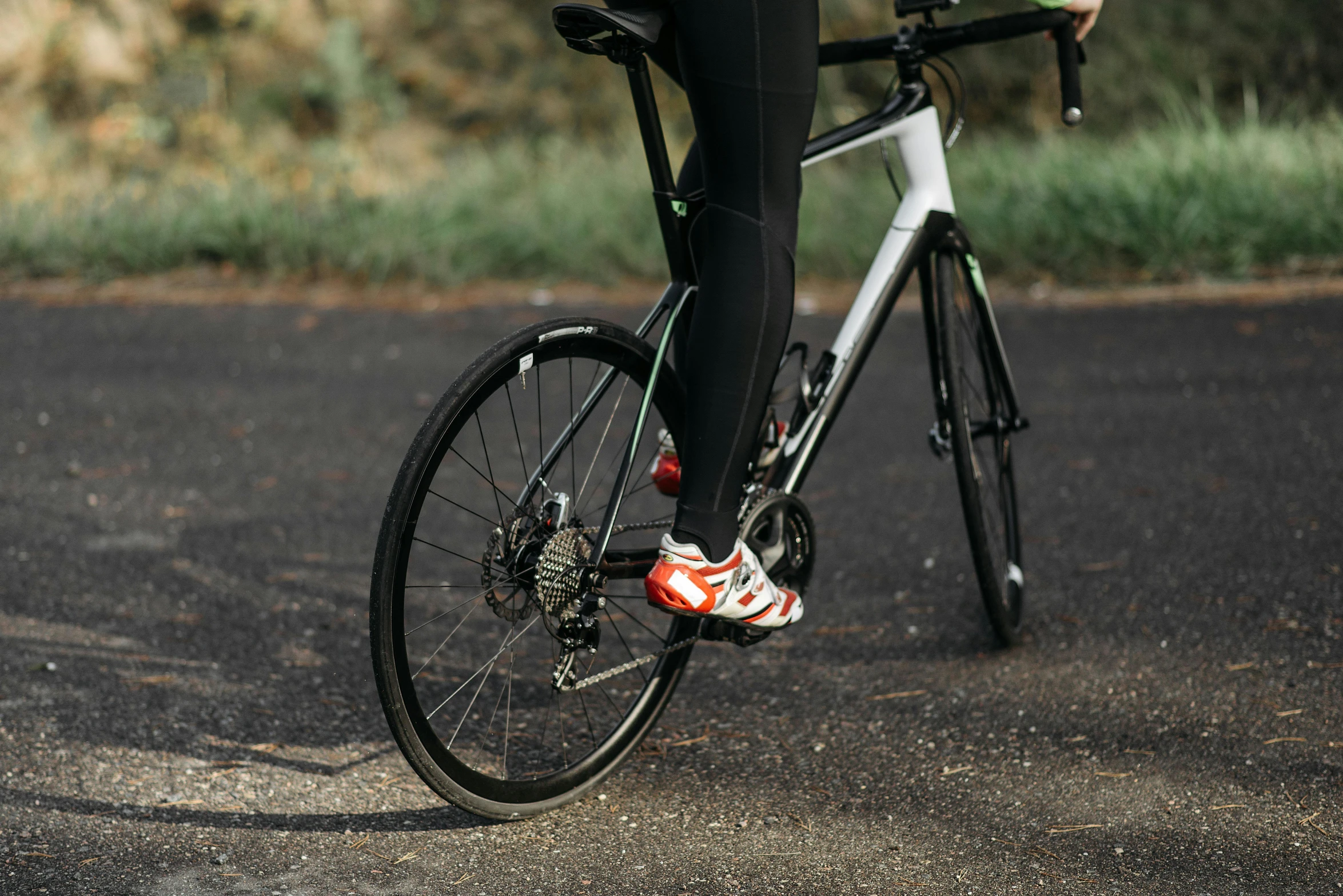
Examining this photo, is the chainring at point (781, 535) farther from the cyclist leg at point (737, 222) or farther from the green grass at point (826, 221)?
the green grass at point (826, 221)

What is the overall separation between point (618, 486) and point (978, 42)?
133 centimetres

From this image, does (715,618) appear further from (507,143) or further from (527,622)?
(507,143)

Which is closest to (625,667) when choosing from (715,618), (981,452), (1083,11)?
(715,618)

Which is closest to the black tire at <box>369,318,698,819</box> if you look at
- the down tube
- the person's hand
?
the down tube

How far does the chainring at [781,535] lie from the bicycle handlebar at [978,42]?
0.99m

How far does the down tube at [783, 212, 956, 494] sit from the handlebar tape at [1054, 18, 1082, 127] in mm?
371

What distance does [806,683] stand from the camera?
10.3 feet

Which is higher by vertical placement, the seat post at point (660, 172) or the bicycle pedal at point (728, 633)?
the seat post at point (660, 172)

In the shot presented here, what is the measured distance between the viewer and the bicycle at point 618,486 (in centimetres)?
224

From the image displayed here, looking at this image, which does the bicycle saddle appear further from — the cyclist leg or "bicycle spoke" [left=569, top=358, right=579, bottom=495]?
"bicycle spoke" [left=569, top=358, right=579, bottom=495]

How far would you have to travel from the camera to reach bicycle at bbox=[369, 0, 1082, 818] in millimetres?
2244

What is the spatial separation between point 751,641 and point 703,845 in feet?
1.38

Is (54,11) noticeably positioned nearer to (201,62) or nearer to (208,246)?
(201,62)

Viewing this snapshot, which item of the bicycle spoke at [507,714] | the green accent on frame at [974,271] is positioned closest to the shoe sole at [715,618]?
the bicycle spoke at [507,714]
